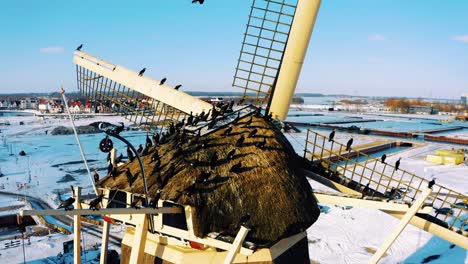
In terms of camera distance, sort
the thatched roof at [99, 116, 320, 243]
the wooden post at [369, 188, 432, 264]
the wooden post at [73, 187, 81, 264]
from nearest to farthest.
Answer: the wooden post at [369, 188, 432, 264] < the thatched roof at [99, 116, 320, 243] < the wooden post at [73, 187, 81, 264]

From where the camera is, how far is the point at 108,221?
9.25 metres

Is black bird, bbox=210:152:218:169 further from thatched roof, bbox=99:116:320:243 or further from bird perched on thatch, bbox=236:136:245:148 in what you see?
bird perched on thatch, bbox=236:136:245:148

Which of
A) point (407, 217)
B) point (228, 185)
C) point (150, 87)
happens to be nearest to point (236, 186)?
point (228, 185)

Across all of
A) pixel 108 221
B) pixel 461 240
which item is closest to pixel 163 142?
pixel 108 221

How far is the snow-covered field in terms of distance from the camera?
20875 mm

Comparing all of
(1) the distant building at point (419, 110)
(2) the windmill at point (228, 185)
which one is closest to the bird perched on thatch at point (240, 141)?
(2) the windmill at point (228, 185)

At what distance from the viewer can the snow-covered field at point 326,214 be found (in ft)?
68.5

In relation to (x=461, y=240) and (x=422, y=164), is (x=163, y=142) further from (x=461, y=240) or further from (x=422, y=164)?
(x=422, y=164)

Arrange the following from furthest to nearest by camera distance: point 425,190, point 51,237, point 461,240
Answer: point 51,237
point 461,240
point 425,190

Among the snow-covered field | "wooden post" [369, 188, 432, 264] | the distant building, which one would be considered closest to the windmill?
"wooden post" [369, 188, 432, 264]

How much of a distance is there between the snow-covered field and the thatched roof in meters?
3.48

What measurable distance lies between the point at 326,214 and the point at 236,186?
68.5 ft

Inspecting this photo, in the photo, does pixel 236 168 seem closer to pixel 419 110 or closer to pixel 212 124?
pixel 212 124

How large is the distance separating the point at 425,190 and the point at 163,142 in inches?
244
